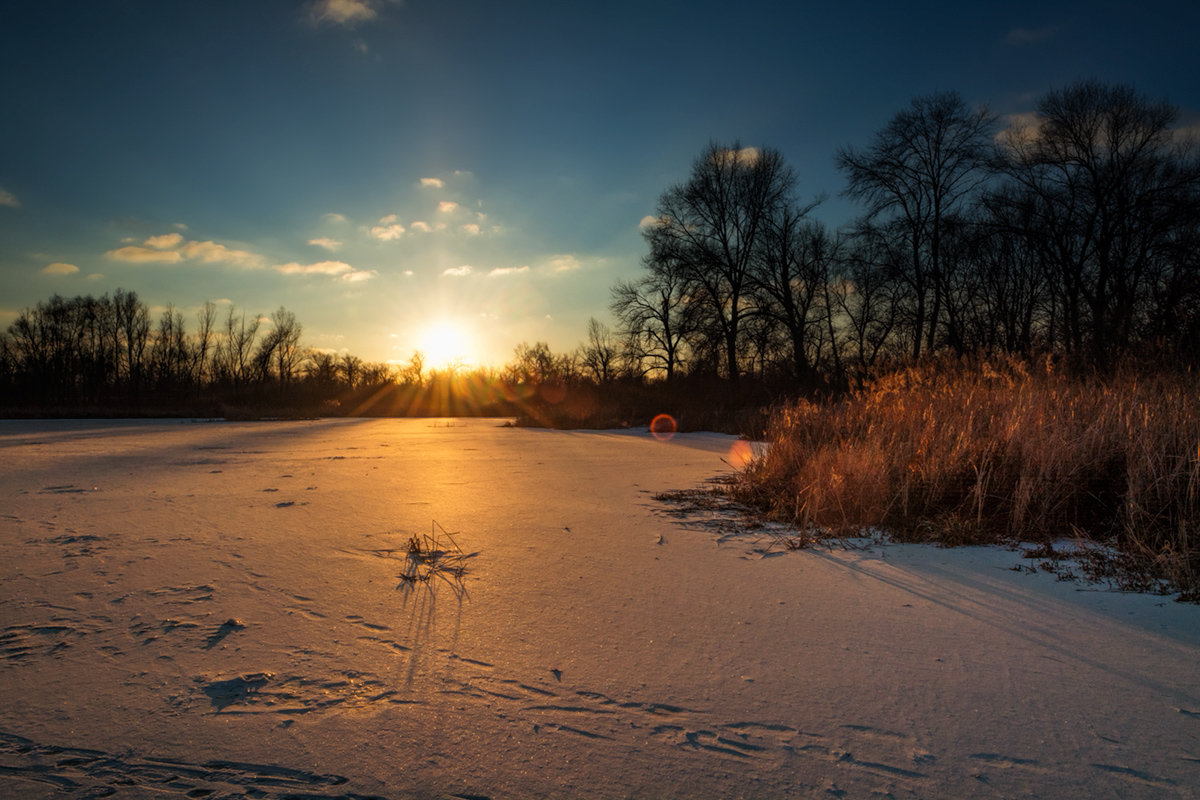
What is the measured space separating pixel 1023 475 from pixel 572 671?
9.42 feet

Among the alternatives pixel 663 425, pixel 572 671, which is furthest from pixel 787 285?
pixel 572 671

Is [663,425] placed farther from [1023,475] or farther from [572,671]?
[572,671]

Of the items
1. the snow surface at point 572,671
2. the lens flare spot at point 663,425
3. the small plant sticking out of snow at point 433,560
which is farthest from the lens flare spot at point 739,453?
the small plant sticking out of snow at point 433,560

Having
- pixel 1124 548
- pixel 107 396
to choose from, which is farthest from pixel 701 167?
pixel 107 396

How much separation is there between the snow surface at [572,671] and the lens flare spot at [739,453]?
3570 millimetres

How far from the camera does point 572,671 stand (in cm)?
161

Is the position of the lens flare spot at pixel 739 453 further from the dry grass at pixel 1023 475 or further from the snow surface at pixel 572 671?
the snow surface at pixel 572 671

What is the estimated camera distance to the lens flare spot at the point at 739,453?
6.62 metres

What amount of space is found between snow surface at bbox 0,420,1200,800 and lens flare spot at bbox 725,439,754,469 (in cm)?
357

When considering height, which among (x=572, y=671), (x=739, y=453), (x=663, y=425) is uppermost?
(x=663, y=425)

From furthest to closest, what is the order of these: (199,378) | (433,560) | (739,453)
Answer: (199,378) < (739,453) < (433,560)

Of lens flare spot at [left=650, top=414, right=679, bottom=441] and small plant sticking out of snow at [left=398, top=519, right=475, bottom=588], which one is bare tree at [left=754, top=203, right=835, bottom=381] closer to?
lens flare spot at [left=650, top=414, right=679, bottom=441]

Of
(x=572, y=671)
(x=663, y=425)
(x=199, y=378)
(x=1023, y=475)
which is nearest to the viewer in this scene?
(x=572, y=671)

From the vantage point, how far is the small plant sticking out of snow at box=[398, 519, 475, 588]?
94.5 inches
